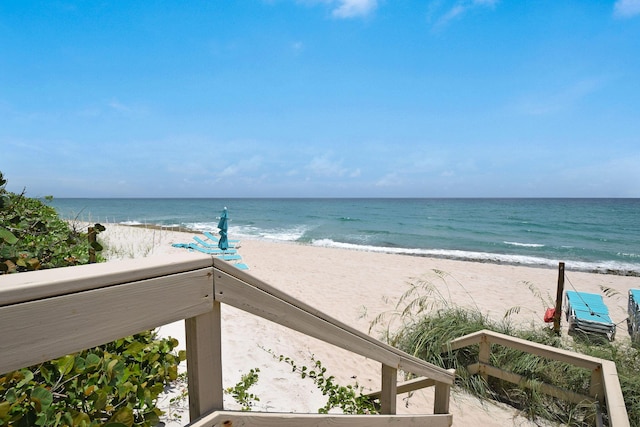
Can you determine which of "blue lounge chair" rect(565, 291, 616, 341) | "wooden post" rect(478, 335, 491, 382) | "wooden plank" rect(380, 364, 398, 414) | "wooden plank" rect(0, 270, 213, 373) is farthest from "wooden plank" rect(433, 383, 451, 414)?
"blue lounge chair" rect(565, 291, 616, 341)

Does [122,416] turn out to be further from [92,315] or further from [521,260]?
[521,260]

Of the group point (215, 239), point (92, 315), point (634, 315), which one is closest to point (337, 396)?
point (92, 315)

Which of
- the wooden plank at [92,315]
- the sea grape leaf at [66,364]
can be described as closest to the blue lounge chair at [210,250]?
the sea grape leaf at [66,364]

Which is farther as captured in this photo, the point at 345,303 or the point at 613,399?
the point at 345,303

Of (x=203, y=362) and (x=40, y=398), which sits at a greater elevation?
(x=203, y=362)

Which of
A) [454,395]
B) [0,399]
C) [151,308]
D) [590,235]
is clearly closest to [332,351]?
[454,395]

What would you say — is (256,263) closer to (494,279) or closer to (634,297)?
(494,279)

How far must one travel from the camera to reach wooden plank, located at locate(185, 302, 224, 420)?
0.97m

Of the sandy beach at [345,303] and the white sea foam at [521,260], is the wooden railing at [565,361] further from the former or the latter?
the white sea foam at [521,260]

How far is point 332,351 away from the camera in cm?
553

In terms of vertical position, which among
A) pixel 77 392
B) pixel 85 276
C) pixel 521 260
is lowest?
pixel 521 260

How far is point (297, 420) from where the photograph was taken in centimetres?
134

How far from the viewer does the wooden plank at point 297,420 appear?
1.01 metres

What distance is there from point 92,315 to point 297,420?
0.94 metres
